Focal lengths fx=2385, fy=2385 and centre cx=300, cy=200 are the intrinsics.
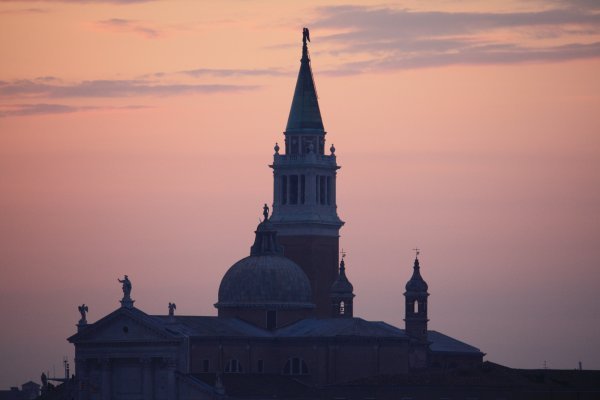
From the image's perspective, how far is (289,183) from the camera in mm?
171125

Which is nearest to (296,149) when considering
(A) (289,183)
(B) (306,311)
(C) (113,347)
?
(A) (289,183)

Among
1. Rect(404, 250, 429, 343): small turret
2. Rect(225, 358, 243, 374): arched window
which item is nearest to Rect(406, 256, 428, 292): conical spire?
Rect(404, 250, 429, 343): small turret

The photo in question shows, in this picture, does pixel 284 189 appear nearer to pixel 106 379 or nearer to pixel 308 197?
pixel 308 197

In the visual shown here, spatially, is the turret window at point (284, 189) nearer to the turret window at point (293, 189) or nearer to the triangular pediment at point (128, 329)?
the turret window at point (293, 189)

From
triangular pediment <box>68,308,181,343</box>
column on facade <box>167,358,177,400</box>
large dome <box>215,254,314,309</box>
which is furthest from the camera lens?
large dome <box>215,254,314,309</box>

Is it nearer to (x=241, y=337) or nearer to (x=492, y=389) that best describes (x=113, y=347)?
(x=241, y=337)

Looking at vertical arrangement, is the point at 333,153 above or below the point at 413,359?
above

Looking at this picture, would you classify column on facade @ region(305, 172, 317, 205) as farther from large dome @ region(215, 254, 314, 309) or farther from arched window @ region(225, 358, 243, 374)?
arched window @ region(225, 358, 243, 374)

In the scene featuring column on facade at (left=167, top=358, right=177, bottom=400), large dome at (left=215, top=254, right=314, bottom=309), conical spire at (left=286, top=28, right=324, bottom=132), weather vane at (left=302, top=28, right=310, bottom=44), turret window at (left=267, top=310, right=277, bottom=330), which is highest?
weather vane at (left=302, top=28, right=310, bottom=44)

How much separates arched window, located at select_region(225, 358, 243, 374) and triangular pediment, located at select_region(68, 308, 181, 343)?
15.0 ft

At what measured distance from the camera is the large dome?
163 m

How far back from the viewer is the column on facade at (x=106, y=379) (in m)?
156

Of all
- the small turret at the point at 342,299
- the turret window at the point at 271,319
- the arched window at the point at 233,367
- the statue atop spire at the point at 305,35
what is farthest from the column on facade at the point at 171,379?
the statue atop spire at the point at 305,35

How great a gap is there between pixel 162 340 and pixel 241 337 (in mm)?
6061
